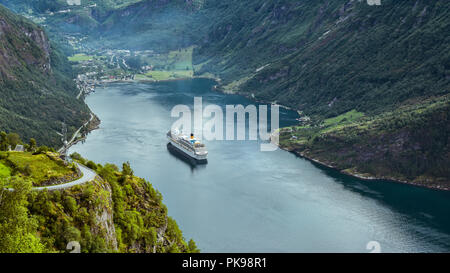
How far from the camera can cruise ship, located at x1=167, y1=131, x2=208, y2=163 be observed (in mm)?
137375

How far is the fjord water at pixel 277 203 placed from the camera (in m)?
90.0

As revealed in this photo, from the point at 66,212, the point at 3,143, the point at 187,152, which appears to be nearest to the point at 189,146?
the point at 187,152

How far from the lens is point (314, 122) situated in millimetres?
189875

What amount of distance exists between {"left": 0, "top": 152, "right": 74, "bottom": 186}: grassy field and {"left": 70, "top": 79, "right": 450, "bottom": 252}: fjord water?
1654 inches

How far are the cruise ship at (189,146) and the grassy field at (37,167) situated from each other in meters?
88.6

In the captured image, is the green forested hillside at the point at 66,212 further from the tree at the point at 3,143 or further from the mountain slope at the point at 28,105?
the mountain slope at the point at 28,105

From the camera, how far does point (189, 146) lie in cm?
14288

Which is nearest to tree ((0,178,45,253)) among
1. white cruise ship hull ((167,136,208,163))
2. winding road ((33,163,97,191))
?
winding road ((33,163,97,191))

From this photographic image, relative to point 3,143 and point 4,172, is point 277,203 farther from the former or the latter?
point 4,172

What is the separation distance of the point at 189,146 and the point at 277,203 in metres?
44.8

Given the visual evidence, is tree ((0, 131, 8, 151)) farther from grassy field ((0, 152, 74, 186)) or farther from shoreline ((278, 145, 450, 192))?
shoreline ((278, 145, 450, 192))

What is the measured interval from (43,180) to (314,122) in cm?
15493

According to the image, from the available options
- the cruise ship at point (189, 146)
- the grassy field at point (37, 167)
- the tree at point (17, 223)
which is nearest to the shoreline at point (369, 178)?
the cruise ship at point (189, 146)
